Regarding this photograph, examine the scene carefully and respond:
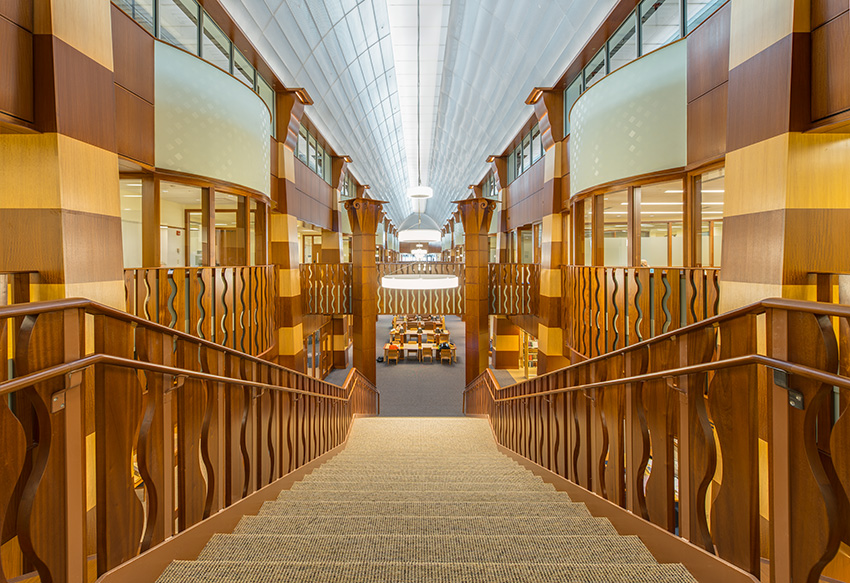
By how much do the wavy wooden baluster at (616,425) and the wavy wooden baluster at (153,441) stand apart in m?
2.36

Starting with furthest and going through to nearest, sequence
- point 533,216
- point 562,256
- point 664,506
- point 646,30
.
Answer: point 533,216 < point 562,256 < point 646,30 < point 664,506

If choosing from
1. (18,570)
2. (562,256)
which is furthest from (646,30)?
(18,570)

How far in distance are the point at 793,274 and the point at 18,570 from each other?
579 cm

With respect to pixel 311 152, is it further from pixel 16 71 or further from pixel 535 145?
pixel 16 71

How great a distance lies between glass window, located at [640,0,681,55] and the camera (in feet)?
17.5

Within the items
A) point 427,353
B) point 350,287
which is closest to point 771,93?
point 350,287

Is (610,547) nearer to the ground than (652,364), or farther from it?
nearer to the ground

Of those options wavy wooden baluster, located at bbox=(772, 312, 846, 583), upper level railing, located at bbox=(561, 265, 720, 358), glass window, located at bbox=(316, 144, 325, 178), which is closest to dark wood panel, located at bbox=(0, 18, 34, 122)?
wavy wooden baluster, located at bbox=(772, 312, 846, 583)

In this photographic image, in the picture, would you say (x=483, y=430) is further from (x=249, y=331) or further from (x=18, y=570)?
(x=18, y=570)

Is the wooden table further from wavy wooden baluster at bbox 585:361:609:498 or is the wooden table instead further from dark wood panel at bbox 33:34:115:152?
wavy wooden baluster at bbox 585:361:609:498

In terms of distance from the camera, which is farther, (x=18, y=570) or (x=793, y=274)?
(x=793, y=274)

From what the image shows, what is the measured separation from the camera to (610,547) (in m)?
1.83

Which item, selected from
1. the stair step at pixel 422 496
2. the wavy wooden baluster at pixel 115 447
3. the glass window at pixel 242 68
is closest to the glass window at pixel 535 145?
the glass window at pixel 242 68

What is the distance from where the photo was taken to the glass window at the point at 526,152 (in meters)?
11.4
